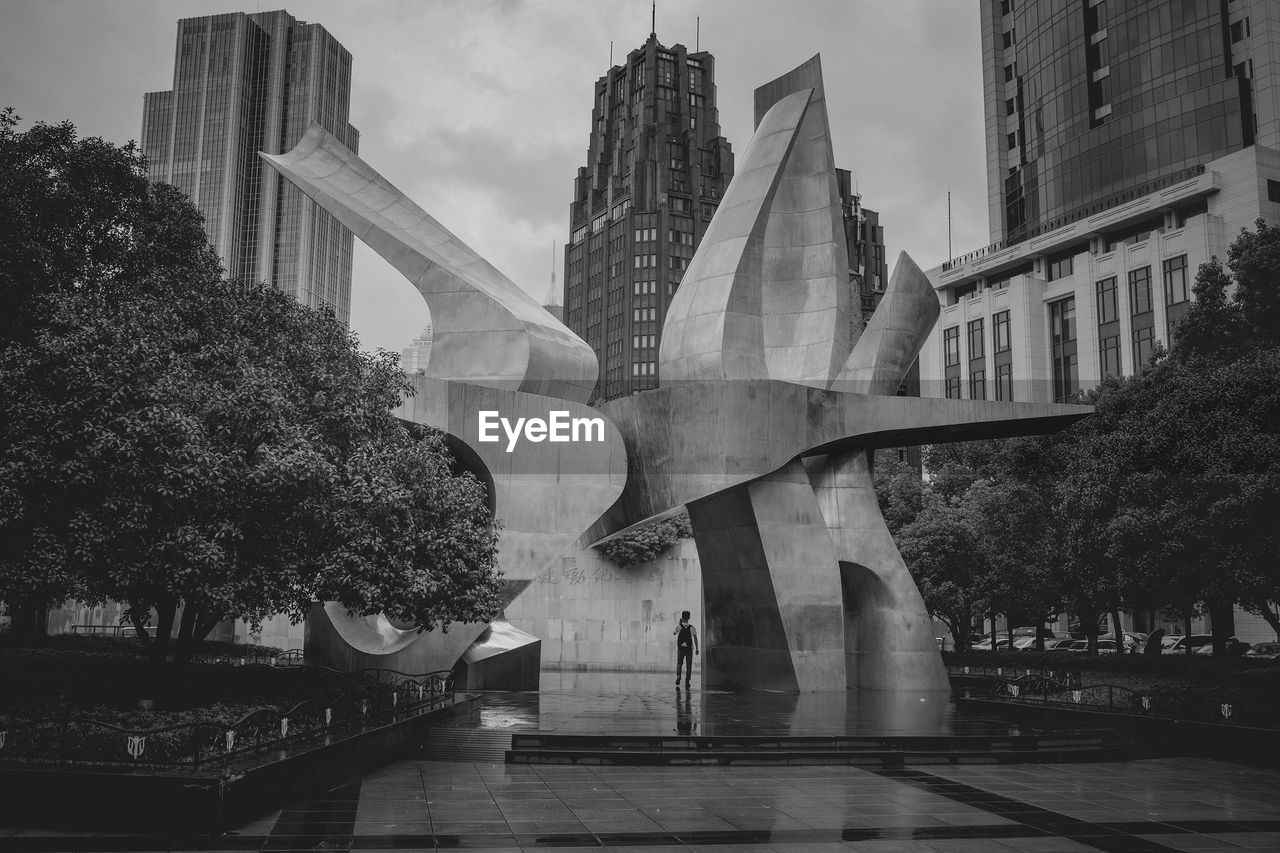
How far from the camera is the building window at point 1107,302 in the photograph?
213 ft

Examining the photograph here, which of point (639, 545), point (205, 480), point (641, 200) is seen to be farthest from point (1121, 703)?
point (641, 200)

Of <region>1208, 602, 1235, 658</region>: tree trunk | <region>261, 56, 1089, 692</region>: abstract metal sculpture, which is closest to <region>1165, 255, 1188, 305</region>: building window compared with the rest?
<region>1208, 602, 1235, 658</region>: tree trunk

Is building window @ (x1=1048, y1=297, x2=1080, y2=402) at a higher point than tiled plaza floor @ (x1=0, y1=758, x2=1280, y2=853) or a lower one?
higher

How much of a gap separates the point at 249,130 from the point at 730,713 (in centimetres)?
13391

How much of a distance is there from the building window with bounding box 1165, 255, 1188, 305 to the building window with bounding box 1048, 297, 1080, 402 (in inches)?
327

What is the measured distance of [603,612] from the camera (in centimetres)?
3884

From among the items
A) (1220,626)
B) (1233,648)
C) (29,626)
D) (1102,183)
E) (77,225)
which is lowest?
A: (1233,648)

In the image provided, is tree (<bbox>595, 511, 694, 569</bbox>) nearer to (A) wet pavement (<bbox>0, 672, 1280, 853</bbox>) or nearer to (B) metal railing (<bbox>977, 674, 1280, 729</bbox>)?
(B) metal railing (<bbox>977, 674, 1280, 729</bbox>)

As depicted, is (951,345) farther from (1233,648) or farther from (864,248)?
(864,248)

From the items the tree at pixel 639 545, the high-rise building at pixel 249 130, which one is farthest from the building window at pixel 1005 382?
the high-rise building at pixel 249 130

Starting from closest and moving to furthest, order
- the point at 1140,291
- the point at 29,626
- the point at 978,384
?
the point at 29,626, the point at 1140,291, the point at 978,384

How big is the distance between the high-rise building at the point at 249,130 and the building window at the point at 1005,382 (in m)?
87.2

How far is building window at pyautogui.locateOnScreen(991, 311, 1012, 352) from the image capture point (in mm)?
72938

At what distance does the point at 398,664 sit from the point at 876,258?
13044cm
